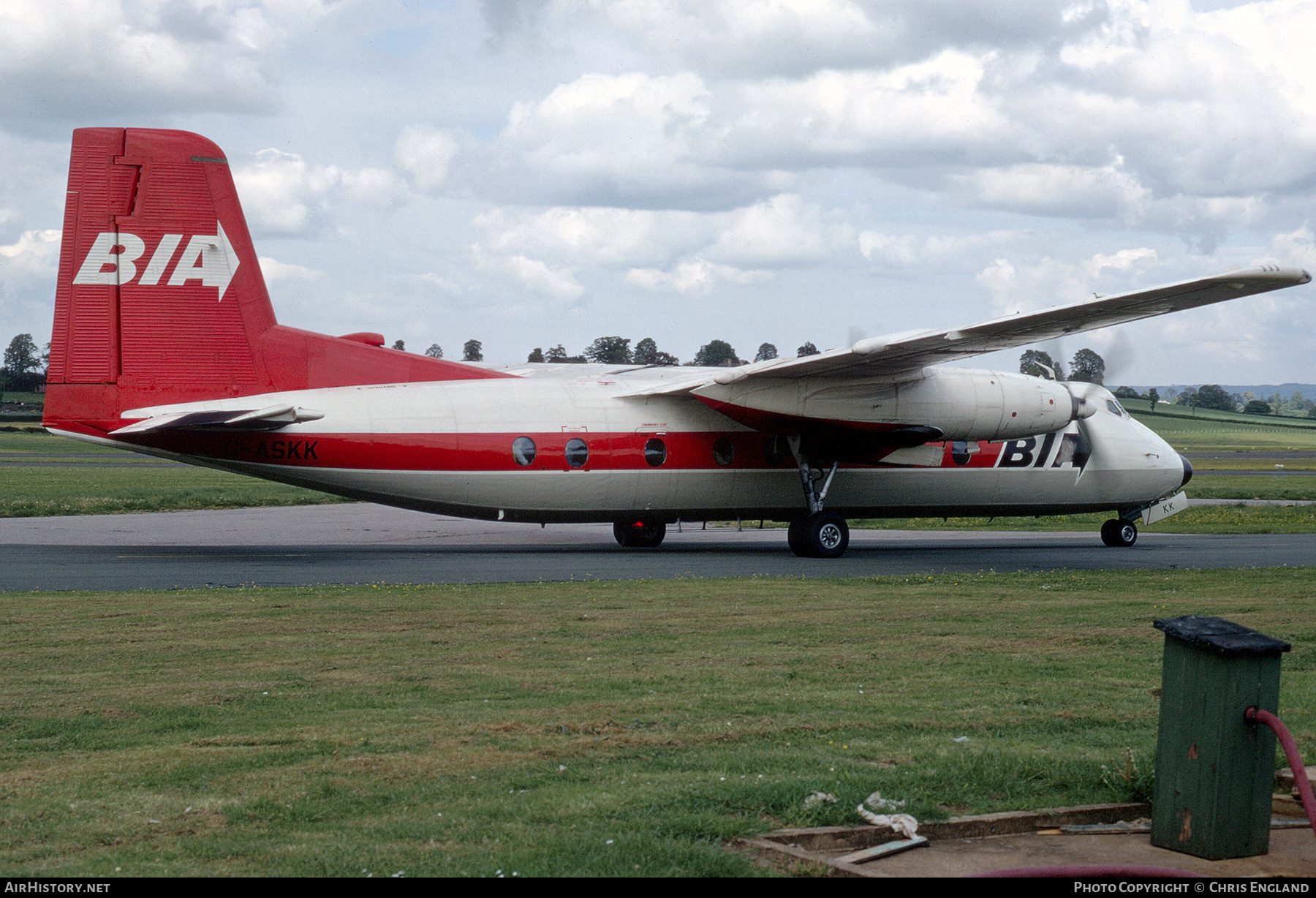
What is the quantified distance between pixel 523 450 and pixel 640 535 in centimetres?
484

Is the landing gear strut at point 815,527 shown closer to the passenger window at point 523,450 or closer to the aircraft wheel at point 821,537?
the aircraft wheel at point 821,537

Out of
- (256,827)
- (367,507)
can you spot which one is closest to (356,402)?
(256,827)

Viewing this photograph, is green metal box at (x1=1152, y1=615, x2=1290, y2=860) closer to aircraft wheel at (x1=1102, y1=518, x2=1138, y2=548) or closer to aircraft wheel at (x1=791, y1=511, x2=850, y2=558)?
aircraft wheel at (x1=791, y1=511, x2=850, y2=558)

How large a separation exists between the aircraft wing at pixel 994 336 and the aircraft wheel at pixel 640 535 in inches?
140

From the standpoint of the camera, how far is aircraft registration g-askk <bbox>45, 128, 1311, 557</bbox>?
20.0 metres

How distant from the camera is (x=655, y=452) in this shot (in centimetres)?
2297

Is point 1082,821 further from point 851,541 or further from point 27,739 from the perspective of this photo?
point 851,541

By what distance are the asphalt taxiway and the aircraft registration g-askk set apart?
1321mm

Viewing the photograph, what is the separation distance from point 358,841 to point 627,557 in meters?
17.1

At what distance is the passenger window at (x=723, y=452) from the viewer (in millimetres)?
23500

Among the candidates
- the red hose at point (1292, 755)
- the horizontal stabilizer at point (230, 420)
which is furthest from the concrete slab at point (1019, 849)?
the horizontal stabilizer at point (230, 420)

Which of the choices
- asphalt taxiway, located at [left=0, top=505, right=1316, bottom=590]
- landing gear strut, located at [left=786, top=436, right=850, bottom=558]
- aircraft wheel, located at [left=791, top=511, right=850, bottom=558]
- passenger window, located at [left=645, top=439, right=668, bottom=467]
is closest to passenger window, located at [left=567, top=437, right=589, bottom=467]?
passenger window, located at [left=645, top=439, right=668, bottom=467]

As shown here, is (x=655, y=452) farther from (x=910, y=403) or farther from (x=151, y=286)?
→ (x=151, y=286)
